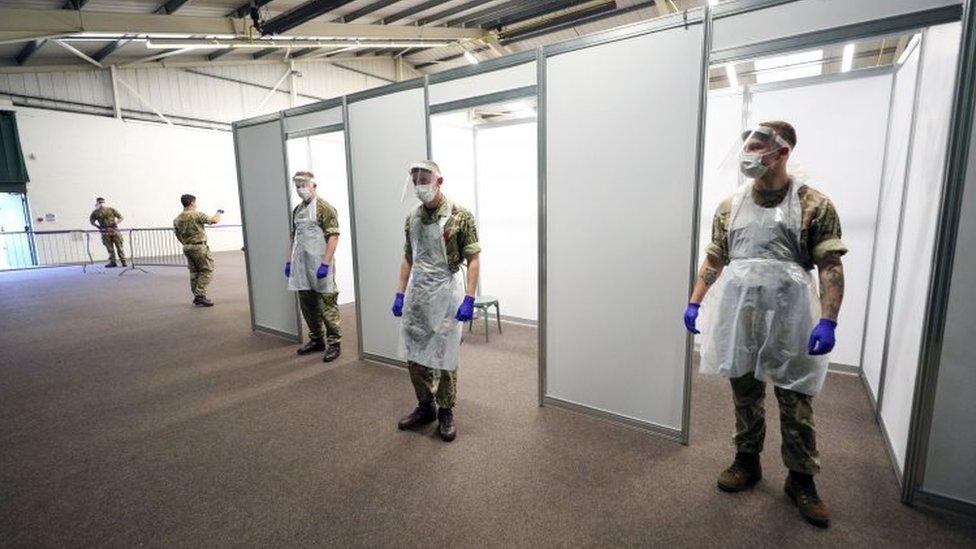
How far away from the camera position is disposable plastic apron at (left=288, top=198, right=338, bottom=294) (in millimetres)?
3521

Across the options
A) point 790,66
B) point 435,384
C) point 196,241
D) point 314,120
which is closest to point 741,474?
point 435,384

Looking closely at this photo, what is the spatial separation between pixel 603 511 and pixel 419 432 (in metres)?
1.10

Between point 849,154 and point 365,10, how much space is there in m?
7.25

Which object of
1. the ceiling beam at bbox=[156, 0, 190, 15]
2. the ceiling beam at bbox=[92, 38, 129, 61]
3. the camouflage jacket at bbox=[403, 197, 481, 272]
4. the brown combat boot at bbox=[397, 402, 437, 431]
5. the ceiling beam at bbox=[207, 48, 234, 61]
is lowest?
the brown combat boot at bbox=[397, 402, 437, 431]

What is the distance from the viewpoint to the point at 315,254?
3.53m

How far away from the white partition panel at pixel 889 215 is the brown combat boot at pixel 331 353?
3718 mm

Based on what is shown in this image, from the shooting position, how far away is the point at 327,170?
509cm

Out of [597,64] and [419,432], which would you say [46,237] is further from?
[597,64]

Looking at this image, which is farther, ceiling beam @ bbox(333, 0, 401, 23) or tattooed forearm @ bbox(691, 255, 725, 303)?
ceiling beam @ bbox(333, 0, 401, 23)

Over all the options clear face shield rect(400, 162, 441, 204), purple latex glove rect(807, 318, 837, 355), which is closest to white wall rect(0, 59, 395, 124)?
clear face shield rect(400, 162, 441, 204)

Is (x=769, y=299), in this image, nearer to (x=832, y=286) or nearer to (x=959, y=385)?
(x=832, y=286)

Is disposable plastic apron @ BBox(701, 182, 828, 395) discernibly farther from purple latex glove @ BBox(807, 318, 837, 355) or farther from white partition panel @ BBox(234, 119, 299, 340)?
white partition panel @ BBox(234, 119, 299, 340)

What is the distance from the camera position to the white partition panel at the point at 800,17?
1.59m

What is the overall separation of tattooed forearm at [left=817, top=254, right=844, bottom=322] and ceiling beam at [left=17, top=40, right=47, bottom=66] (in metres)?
10.5
